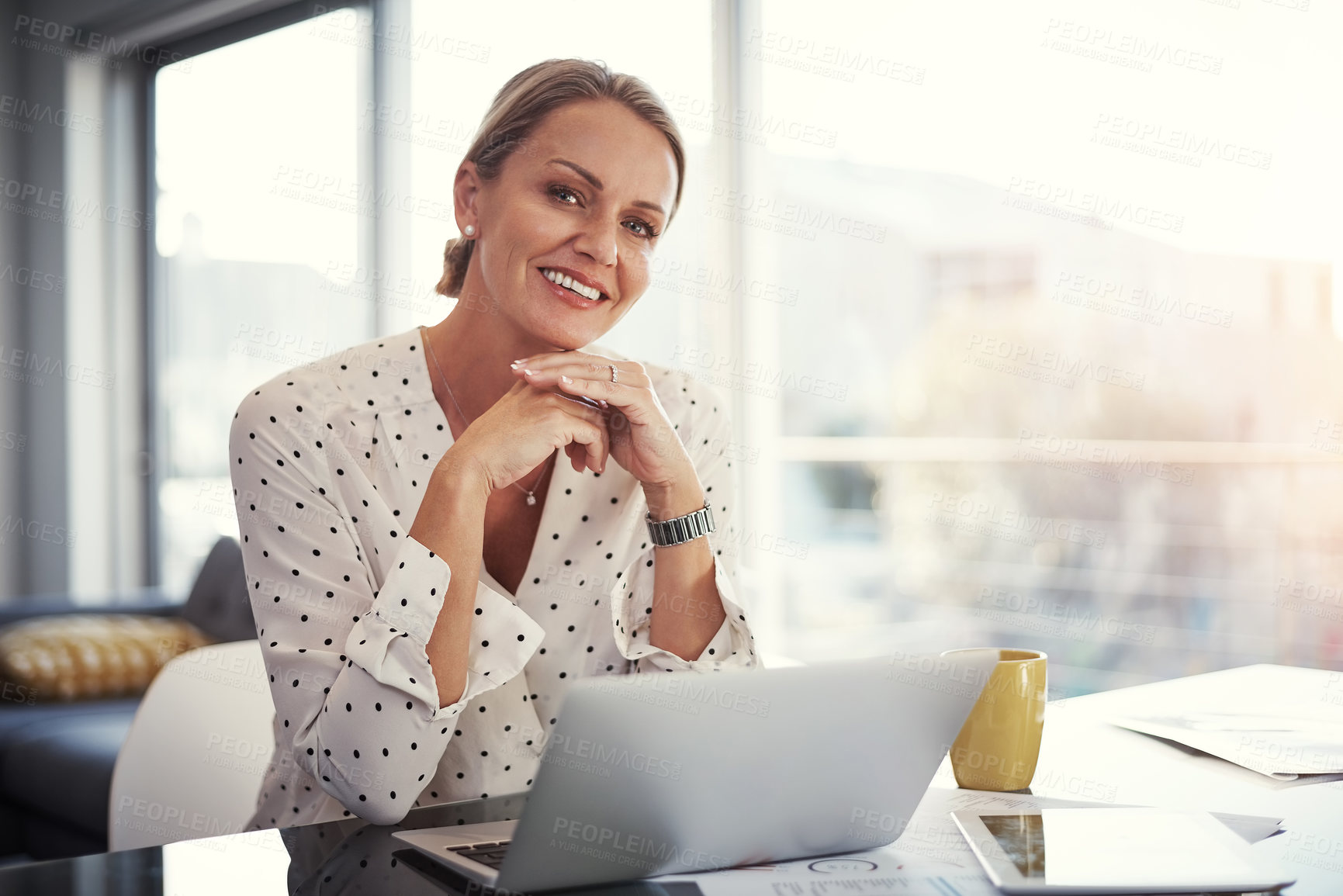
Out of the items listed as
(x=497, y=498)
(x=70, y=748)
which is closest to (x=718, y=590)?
(x=497, y=498)

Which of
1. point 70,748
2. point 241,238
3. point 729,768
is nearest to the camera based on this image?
point 729,768

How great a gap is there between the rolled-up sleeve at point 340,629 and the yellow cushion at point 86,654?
2450 millimetres

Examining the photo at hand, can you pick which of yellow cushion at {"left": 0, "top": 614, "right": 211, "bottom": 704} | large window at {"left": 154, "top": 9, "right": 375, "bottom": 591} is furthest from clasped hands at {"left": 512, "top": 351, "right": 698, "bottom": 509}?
large window at {"left": 154, "top": 9, "right": 375, "bottom": 591}

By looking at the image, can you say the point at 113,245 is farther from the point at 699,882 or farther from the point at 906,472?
the point at 699,882

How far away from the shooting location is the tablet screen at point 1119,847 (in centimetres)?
65

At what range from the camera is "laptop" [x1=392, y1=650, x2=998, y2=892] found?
600 millimetres

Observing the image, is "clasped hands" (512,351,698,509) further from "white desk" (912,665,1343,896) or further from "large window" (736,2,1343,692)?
"large window" (736,2,1343,692)

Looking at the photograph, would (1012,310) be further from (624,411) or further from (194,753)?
(194,753)

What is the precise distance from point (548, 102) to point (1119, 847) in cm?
102

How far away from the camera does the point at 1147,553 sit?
2.92 m

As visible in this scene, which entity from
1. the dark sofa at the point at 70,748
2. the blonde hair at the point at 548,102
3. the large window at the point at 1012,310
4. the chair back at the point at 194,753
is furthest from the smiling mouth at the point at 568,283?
the large window at the point at 1012,310

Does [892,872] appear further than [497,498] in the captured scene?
No

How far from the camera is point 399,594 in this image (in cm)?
103

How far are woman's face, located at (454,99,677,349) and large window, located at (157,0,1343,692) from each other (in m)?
1.88
